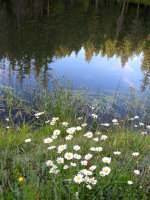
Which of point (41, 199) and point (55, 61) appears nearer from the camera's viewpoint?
point (41, 199)

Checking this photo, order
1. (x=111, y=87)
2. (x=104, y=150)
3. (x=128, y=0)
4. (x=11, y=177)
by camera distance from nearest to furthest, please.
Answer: (x=11, y=177) → (x=104, y=150) → (x=111, y=87) → (x=128, y=0)

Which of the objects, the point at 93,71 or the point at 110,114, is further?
the point at 93,71

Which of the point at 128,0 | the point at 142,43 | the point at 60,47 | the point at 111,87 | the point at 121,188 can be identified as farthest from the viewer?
the point at 128,0

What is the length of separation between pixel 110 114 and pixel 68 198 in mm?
6293

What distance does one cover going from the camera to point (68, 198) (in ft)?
9.55

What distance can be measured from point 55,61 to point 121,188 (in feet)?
57.7

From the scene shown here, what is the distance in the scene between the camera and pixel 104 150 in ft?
14.4

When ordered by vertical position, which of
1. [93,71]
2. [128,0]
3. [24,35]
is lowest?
[93,71]

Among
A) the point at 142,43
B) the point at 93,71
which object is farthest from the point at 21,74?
the point at 142,43

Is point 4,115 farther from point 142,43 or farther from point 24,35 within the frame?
point 142,43

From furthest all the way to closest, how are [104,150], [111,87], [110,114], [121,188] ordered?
[111,87], [110,114], [104,150], [121,188]

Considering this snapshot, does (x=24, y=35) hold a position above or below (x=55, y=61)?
above

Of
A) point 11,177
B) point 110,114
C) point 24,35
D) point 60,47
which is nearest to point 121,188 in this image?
point 11,177

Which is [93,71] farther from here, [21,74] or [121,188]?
[121,188]
